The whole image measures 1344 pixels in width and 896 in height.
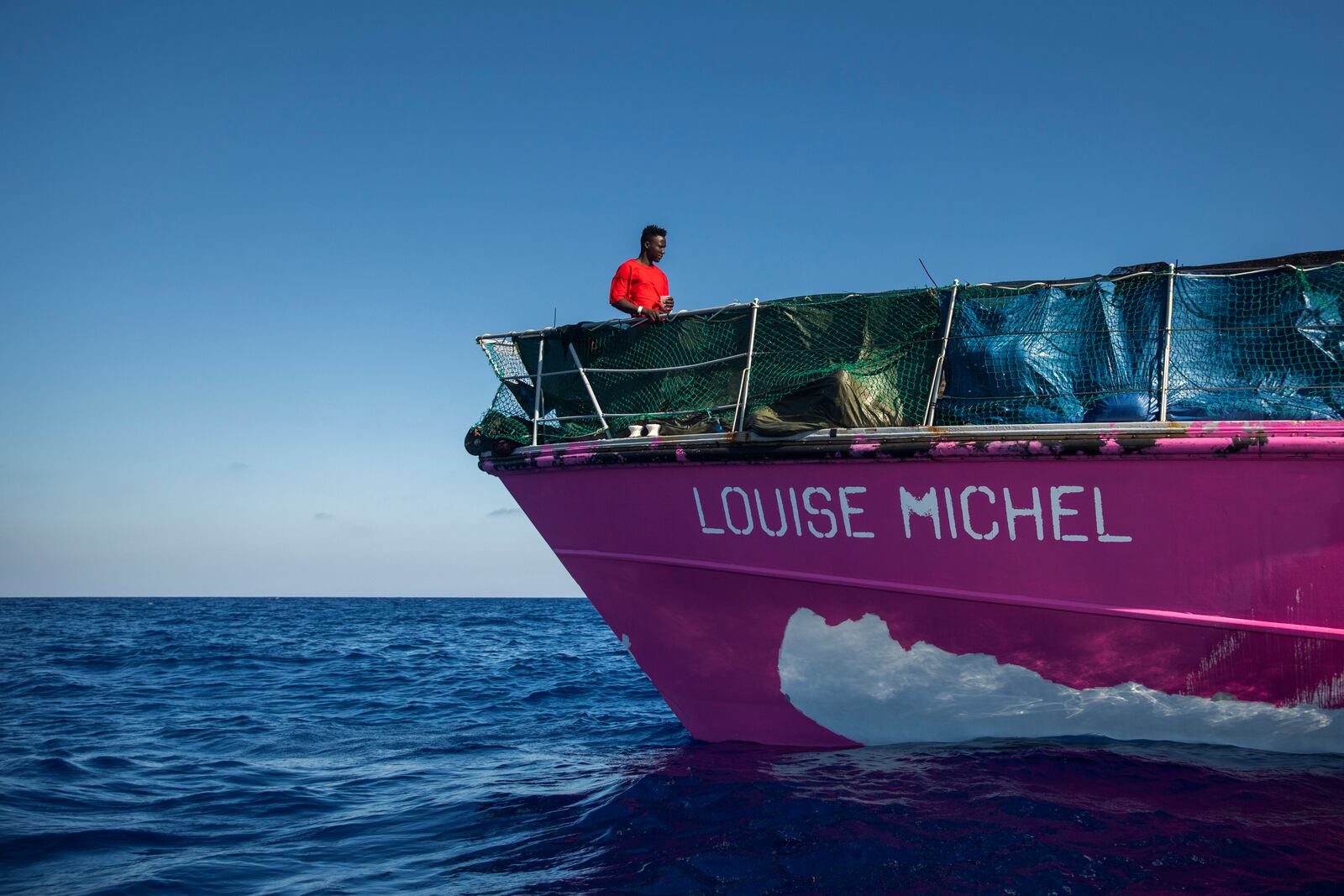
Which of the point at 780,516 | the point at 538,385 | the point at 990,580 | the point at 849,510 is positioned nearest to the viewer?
the point at 990,580

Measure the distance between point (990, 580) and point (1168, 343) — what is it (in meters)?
1.39

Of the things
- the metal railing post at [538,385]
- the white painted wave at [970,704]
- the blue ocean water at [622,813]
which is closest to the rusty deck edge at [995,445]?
the metal railing post at [538,385]

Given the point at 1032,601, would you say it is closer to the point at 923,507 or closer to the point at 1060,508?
the point at 1060,508

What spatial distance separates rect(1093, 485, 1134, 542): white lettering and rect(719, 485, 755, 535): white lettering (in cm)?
168

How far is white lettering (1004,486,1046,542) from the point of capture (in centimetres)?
413

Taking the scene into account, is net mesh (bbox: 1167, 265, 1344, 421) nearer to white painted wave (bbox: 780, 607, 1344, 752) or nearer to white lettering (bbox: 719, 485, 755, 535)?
white painted wave (bbox: 780, 607, 1344, 752)

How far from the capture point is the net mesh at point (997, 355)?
13.3ft

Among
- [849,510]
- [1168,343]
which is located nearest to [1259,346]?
[1168,343]

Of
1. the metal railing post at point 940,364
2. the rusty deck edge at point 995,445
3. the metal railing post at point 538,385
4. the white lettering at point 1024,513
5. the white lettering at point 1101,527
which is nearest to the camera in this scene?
the rusty deck edge at point 995,445

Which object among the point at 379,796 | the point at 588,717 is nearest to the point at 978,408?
the point at 379,796

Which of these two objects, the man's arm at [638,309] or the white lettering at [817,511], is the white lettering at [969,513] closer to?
the white lettering at [817,511]

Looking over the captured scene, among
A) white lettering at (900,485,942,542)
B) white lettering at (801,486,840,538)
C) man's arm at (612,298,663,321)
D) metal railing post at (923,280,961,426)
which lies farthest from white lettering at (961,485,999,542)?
man's arm at (612,298,663,321)

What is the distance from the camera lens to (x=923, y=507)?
4332 millimetres

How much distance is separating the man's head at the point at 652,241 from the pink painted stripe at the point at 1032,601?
209 centimetres
